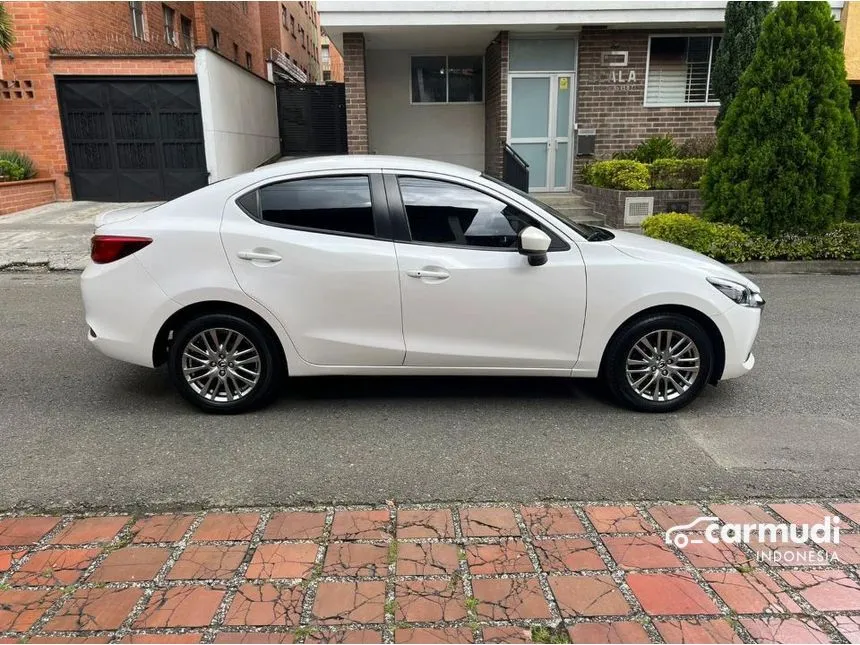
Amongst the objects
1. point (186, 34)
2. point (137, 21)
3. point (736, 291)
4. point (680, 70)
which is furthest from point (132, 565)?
point (186, 34)

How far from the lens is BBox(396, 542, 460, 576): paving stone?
8.79 ft

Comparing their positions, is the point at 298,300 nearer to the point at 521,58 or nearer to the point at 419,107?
the point at 521,58

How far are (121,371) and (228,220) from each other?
190cm

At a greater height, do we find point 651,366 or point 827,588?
point 651,366

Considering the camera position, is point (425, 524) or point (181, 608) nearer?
point (181, 608)

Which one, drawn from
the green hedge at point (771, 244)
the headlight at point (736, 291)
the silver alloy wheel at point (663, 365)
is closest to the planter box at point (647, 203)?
the green hedge at point (771, 244)

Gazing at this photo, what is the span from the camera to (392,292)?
4.11 meters

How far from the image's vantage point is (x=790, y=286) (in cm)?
827

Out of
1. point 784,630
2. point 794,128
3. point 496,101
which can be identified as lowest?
point 784,630

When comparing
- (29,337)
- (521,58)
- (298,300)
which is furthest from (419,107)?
(298,300)

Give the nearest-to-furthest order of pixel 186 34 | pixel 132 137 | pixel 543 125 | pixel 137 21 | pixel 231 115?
pixel 543 125, pixel 132 137, pixel 231 115, pixel 137 21, pixel 186 34

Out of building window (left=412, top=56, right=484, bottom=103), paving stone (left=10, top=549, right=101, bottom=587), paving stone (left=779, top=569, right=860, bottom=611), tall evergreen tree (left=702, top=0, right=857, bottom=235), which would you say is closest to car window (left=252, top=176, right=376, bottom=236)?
paving stone (left=10, top=549, right=101, bottom=587)

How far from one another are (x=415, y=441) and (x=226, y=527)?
4.26ft

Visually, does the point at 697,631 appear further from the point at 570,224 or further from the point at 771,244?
the point at 771,244
